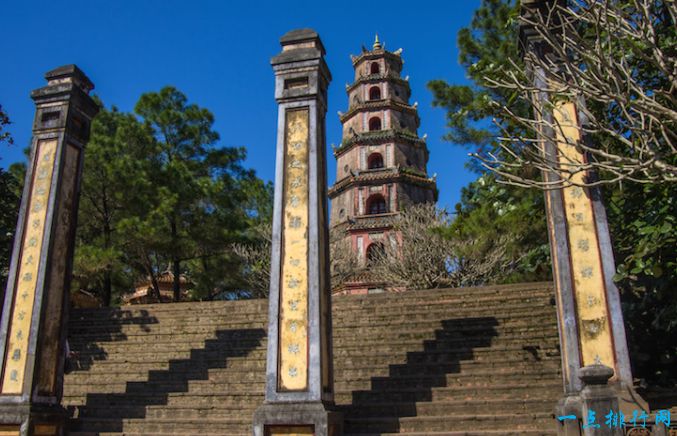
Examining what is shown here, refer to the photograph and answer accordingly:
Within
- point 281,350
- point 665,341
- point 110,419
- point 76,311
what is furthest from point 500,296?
point 76,311

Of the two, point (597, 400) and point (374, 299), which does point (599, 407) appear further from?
point (374, 299)

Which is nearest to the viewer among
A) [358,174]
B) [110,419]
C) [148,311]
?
[110,419]

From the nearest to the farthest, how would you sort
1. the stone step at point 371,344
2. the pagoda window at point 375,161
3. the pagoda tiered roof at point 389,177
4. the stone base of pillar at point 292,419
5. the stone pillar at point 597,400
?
1. the stone pillar at point 597,400
2. the stone base of pillar at point 292,419
3. the stone step at point 371,344
4. the pagoda tiered roof at point 389,177
5. the pagoda window at point 375,161

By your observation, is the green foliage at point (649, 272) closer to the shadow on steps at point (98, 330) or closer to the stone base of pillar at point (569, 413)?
the stone base of pillar at point (569, 413)

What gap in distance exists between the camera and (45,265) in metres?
7.69

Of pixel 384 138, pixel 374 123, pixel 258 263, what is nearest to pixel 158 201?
pixel 258 263

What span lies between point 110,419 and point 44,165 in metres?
3.60

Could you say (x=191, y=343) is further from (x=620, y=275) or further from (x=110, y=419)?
(x=620, y=275)

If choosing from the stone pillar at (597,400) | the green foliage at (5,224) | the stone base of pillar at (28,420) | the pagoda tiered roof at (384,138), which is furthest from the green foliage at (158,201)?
the stone pillar at (597,400)

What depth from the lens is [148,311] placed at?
436 inches

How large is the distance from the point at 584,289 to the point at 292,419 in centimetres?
340

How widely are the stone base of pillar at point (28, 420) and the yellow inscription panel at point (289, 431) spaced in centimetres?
291

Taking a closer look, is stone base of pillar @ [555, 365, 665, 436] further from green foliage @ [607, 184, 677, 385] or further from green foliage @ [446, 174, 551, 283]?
green foliage @ [446, 174, 551, 283]

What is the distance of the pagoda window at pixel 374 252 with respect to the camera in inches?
940
